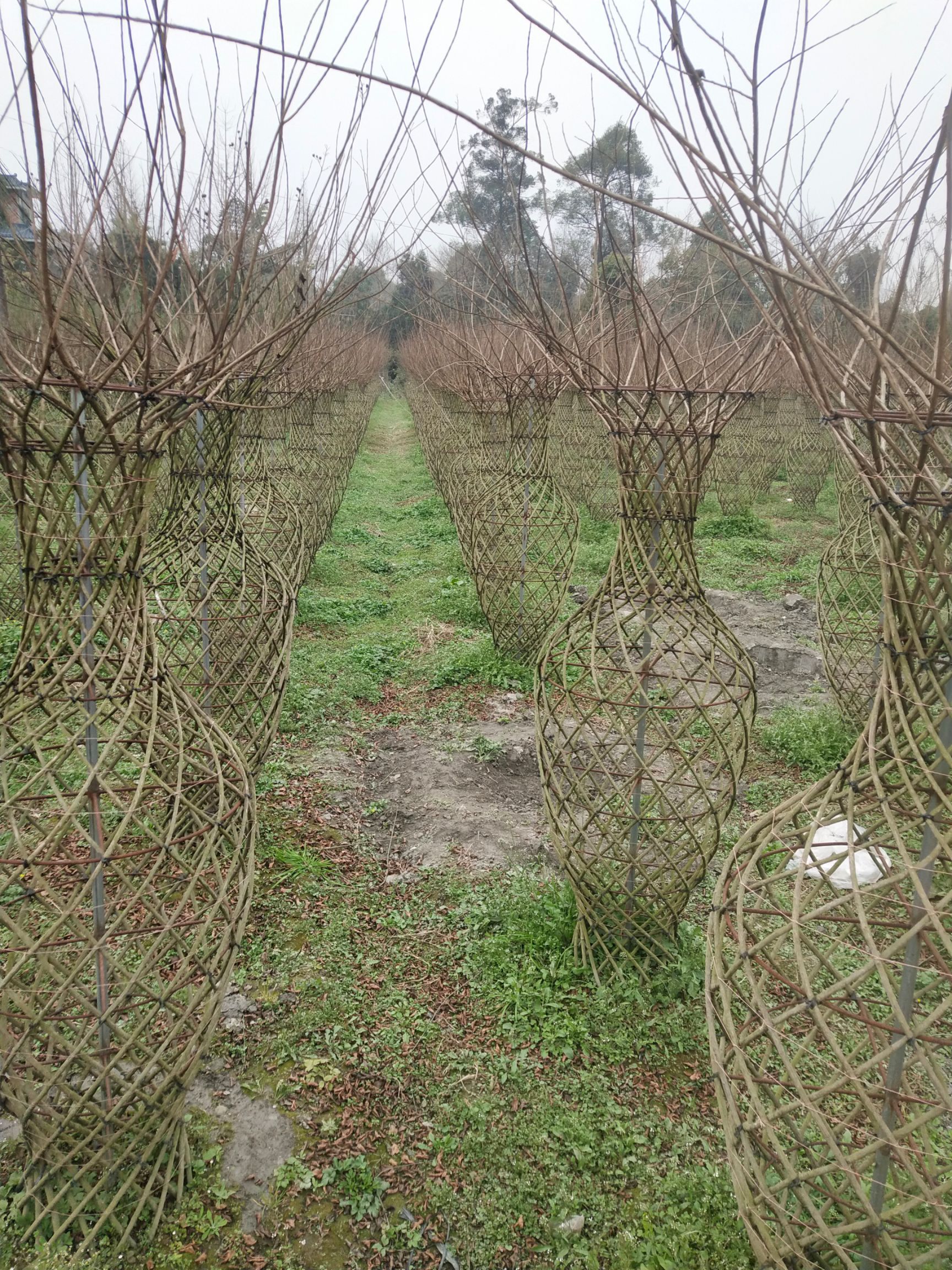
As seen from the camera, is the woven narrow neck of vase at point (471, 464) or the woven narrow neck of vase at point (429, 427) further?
the woven narrow neck of vase at point (429, 427)

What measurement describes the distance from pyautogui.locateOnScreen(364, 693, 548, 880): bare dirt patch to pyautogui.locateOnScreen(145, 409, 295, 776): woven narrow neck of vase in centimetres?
88

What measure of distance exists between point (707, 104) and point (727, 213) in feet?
0.64

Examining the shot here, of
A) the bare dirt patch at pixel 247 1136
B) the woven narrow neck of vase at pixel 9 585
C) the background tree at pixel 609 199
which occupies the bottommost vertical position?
the bare dirt patch at pixel 247 1136

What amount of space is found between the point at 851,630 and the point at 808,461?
8978mm

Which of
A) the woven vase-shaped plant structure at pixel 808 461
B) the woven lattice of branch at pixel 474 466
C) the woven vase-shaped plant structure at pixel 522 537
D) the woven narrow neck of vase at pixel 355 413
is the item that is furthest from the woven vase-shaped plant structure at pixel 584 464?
the woven vase-shaped plant structure at pixel 522 537

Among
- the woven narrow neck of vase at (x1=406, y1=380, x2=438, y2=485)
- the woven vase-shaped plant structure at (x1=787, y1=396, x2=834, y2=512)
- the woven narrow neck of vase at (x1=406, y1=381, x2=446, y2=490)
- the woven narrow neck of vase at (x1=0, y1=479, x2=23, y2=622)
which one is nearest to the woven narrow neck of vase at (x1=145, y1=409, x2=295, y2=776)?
the woven narrow neck of vase at (x1=0, y1=479, x2=23, y2=622)

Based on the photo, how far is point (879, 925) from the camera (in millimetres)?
1671

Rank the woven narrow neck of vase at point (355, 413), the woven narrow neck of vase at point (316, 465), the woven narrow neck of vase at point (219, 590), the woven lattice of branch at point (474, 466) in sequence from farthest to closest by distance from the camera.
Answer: the woven narrow neck of vase at point (355, 413) < the woven narrow neck of vase at point (316, 465) < the woven lattice of branch at point (474, 466) < the woven narrow neck of vase at point (219, 590)

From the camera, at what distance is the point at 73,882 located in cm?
204

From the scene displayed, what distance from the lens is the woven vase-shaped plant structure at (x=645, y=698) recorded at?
2973mm

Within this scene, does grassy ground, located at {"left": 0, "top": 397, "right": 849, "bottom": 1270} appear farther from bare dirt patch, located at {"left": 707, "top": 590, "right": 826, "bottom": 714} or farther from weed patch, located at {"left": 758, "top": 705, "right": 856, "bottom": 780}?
bare dirt patch, located at {"left": 707, "top": 590, "right": 826, "bottom": 714}

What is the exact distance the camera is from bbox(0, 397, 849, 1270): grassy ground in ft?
7.55

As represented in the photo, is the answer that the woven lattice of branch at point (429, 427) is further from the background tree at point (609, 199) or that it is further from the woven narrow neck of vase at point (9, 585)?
the woven narrow neck of vase at point (9, 585)

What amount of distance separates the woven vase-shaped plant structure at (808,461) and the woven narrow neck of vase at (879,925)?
12317 millimetres
